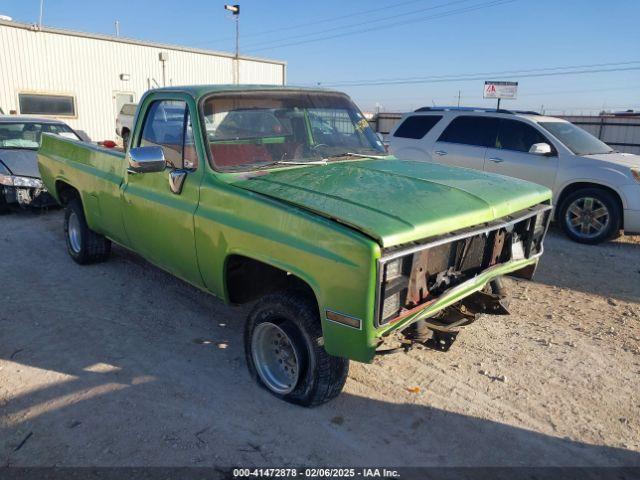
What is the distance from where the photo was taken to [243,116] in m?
3.97

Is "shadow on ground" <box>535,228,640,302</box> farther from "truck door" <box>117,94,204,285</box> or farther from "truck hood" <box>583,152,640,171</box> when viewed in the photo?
"truck door" <box>117,94,204,285</box>

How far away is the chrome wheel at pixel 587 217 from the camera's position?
285 inches

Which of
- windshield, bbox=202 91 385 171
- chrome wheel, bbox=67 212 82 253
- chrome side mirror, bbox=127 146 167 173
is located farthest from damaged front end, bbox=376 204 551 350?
chrome wheel, bbox=67 212 82 253

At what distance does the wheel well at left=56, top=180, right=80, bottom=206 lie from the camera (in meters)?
6.00

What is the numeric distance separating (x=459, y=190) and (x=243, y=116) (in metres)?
1.75

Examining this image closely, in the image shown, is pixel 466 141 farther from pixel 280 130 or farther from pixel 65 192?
pixel 65 192

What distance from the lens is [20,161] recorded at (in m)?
8.49

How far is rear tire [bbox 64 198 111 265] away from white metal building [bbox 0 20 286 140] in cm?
1530

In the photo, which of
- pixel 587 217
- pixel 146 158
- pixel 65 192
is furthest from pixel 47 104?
pixel 587 217

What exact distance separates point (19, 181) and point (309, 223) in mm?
7250

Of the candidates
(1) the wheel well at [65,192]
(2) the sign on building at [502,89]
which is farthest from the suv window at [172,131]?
(2) the sign on building at [502,89]

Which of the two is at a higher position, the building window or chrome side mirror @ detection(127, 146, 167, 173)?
the building window

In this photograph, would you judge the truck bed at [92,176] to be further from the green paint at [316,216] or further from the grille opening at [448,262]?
the grille opening at [448,262]

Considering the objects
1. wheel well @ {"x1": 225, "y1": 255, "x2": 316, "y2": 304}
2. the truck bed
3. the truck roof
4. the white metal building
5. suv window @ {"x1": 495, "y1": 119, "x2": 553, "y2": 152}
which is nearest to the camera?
wheel well @ {"x1": 225, "y1": 255, "x2": 316, "y2": 304}
